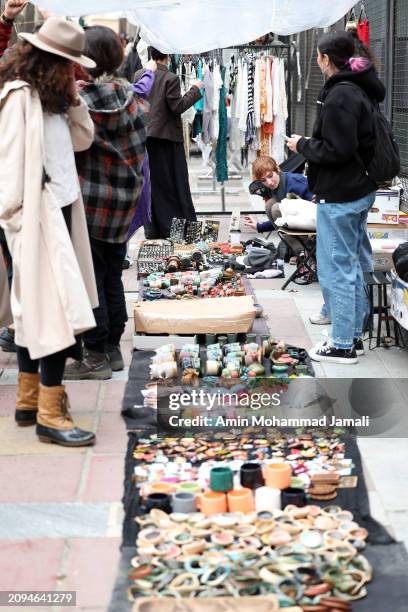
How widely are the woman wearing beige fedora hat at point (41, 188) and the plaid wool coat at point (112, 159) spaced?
652mm

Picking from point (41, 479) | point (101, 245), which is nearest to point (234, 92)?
point (101, 245)

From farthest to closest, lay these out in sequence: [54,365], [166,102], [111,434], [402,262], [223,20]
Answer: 1. [166,102]
2. [223,20]
3. [402,262]
4. [111,434]
5. [54,365]

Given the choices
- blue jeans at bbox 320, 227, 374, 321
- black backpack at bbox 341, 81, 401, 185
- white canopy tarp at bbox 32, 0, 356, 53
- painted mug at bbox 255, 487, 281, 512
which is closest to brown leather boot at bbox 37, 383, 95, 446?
painted mug at bbox 255, 487, 281, 512

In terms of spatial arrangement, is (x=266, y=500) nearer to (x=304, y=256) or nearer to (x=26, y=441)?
(x=26, y=441)

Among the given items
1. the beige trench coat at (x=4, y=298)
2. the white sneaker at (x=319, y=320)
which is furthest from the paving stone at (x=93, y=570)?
the white sneaker at (x=319, y=320)

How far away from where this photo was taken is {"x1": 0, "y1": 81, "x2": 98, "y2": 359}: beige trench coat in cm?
401

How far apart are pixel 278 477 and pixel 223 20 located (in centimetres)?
586

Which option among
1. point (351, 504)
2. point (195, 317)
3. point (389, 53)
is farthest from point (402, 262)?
point (389, 53)

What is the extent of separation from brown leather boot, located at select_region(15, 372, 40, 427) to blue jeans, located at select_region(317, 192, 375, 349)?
1751 millimetres

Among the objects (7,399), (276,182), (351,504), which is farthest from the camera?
(276,182)

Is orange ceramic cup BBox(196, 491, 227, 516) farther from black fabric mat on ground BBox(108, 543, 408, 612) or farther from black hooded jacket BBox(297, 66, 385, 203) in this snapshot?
black hooded jacket BBox(297, 66, 385, 203)

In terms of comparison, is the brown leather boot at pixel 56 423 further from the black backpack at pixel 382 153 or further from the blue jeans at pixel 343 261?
the black backpack at pixel 382 153

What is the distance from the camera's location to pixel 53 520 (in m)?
3.61

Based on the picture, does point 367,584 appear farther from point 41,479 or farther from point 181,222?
point 181,222
